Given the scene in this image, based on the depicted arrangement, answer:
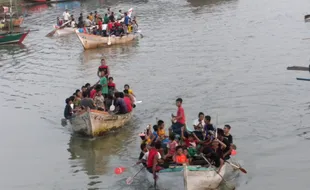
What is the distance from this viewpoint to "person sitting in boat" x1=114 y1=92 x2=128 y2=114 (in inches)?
741

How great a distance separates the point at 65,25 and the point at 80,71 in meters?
11.3

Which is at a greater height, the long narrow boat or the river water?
the long narrow boat

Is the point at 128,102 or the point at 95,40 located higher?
the point at 95,40

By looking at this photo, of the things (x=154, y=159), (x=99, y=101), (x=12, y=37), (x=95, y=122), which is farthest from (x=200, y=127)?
(x=12, y=37)

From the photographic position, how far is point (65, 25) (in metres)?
39.4

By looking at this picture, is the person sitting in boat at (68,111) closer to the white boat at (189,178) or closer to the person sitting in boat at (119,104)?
the person sitting in boat at (119,104)

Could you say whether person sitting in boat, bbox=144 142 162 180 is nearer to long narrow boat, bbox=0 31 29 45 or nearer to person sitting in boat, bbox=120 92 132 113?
person sitting in boat, bbox=120 92 132 113

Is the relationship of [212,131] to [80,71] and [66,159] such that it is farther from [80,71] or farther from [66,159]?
[80,71]

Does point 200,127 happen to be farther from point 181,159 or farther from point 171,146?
point 181,159

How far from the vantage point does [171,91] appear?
2380 cm

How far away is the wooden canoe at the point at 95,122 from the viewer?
700 inches

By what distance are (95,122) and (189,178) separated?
5894 mm

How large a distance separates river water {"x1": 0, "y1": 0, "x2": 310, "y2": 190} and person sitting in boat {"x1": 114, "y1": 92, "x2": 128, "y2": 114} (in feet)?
2.59

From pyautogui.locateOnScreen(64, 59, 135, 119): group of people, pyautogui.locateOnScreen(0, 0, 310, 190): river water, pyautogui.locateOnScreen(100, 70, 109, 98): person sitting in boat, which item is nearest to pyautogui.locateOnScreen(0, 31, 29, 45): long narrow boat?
pyautogui.locateOnScreen(0, 0, 310, 190): river water
